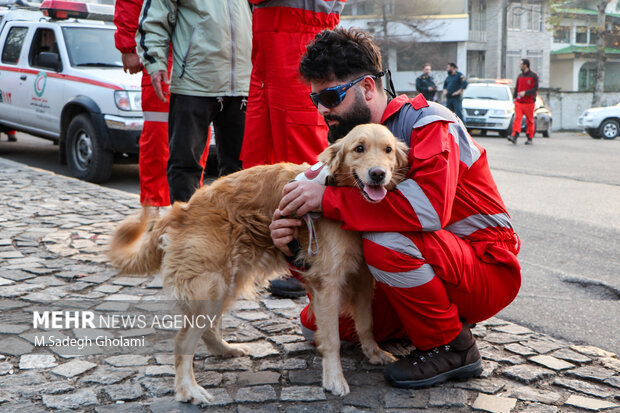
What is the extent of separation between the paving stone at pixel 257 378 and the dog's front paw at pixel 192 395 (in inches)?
9.2

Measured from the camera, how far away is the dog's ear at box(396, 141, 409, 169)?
2.79m

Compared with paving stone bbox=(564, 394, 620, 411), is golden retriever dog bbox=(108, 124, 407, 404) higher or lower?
higher

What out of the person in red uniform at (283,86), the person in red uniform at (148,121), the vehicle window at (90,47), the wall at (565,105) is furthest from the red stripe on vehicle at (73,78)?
the wall at (565,105)

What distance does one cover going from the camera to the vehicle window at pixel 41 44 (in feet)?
30.7

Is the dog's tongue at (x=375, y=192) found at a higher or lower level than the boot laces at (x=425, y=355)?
higher

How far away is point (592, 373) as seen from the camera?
2.99 meters

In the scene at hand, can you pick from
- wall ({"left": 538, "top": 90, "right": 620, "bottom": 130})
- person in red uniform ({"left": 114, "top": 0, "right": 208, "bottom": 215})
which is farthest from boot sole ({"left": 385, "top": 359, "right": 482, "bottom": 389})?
wall ({"left": 538, "top": 90, "right": 620, "bottom": 130})

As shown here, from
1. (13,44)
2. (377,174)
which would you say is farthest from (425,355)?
(13,44)

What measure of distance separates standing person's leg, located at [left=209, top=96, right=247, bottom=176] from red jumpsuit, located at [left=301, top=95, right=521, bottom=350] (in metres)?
1.88

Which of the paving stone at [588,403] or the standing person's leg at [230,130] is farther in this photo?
the standing person's leg at [230,130]

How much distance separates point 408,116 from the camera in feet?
9.68

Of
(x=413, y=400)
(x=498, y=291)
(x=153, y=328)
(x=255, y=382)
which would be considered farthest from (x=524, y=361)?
(x=153, y=328)

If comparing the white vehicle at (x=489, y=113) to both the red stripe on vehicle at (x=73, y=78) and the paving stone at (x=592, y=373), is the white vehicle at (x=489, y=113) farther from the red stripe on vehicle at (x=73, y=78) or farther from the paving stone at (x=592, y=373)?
the paving stone at (x=592, y=373)

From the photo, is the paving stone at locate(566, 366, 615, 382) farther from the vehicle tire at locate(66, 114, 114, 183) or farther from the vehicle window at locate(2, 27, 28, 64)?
the vehicle window at locate(2, 27, 28, 64)
